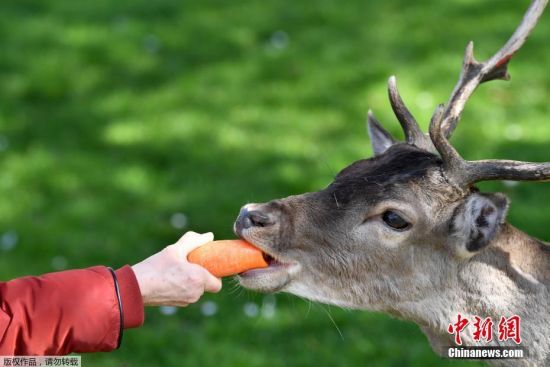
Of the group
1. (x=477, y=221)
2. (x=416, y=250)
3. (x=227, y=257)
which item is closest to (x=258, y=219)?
(x=227, y=257)

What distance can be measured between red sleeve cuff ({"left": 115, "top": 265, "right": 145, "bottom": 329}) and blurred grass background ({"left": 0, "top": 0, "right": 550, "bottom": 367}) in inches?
80.8

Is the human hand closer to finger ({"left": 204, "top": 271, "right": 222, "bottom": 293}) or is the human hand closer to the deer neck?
finger ({"left": 204, "top": 271, "right": 222, "bottom": 293})

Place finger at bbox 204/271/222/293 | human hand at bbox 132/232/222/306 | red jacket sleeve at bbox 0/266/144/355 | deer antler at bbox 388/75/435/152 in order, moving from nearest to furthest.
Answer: red jacket sleeve at bbox 0/266/144/355
human hand at bbox 132/232/222/306
finger at bbox 204/271/222/293
deer antler at bbox 388/75/435/152

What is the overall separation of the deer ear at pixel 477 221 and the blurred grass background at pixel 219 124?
1.70 meters

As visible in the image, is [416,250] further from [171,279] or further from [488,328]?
[171,279]

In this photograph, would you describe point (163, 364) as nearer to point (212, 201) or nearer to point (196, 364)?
point (196, 364)

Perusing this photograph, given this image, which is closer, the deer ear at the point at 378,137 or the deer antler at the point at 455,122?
the deer antler at the point at 455,122

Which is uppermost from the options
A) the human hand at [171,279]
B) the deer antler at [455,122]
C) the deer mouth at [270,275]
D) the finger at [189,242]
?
the deer antler at [455,122]

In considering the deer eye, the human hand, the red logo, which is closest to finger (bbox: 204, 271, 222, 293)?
the human hand

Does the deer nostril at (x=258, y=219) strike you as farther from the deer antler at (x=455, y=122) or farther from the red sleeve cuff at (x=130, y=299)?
the deer antler at (x=455, y=122)

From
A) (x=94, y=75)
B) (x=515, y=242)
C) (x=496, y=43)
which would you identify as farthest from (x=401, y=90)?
(x=515, y=242)

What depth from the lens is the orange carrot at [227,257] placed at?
3.60 meters

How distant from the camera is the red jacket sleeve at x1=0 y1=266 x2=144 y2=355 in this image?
3.12 m

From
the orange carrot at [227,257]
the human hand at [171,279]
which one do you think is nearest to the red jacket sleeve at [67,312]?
the human hand at [171,279]
